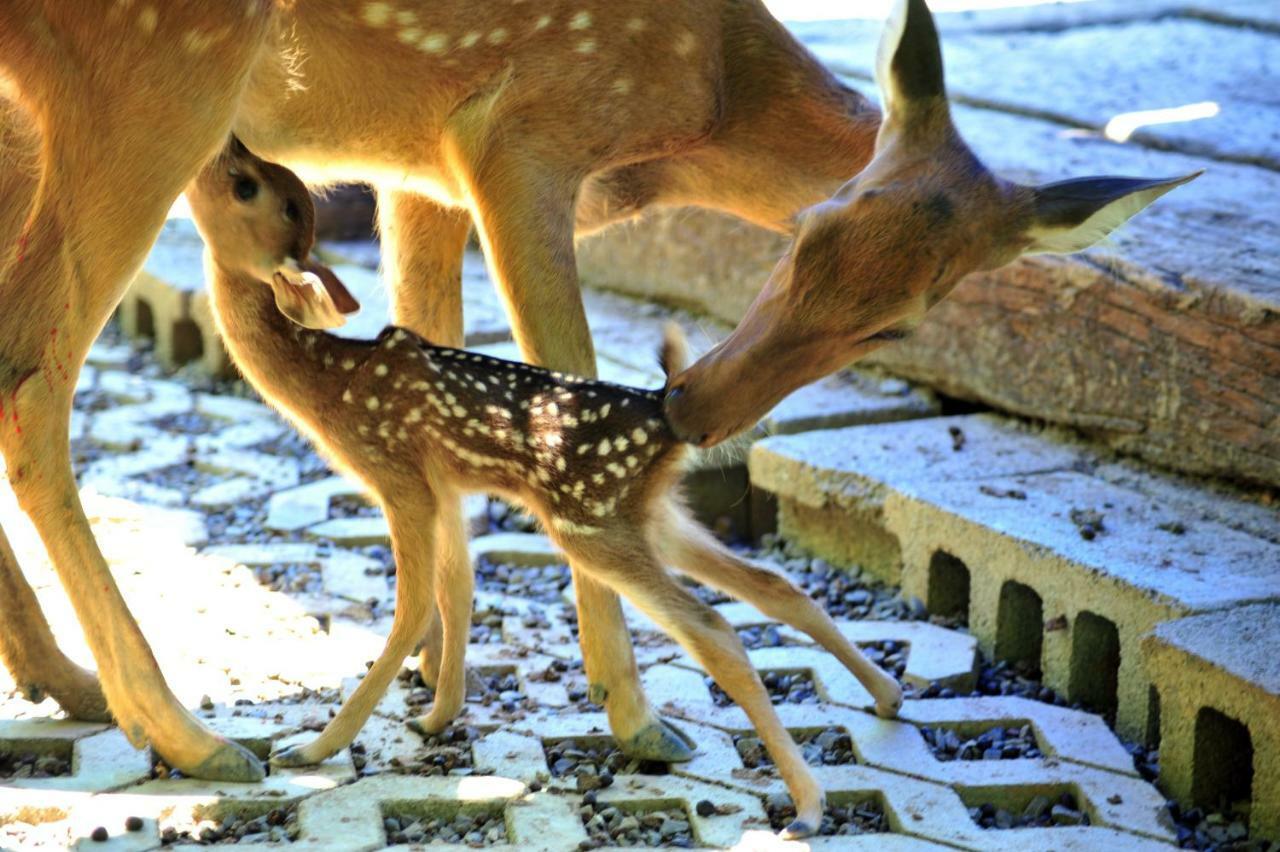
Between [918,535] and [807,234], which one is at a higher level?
[807,234]

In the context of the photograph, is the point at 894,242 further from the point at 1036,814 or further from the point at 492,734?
the point at 492,734

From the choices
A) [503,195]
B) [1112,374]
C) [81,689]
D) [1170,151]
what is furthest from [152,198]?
[1170,151]

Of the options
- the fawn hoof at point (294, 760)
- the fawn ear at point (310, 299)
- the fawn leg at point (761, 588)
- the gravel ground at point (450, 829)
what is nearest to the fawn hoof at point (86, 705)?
the fawn hoof at point (294, 760)

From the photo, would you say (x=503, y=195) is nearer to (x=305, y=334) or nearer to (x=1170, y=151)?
(x=305, y=334)

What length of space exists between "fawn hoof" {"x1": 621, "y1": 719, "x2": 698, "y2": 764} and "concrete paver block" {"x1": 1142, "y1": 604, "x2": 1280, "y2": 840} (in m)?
1.15

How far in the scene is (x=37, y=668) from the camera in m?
4.54

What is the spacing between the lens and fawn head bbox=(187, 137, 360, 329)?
14.6 feet

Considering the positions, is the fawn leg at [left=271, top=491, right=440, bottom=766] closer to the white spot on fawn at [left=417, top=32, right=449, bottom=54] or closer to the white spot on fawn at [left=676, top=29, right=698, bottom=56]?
the white spot on fawn at [left=417, top=32, right=449, bottom=54]

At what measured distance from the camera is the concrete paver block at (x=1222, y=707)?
13.8 ft

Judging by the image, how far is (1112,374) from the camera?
5.76 m

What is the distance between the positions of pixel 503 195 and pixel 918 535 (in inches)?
69.5

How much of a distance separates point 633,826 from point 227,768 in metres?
0.93

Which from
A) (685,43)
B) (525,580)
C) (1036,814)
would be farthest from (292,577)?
(1036,814)

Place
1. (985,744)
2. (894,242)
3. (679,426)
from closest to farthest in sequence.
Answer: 1. (894,242)
2. (679,426)
3. (985,744)
